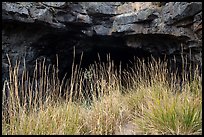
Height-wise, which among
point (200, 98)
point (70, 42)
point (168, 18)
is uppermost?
point (168, 18)

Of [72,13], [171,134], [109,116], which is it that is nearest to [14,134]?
[109,116]

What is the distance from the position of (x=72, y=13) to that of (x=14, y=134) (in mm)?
3595

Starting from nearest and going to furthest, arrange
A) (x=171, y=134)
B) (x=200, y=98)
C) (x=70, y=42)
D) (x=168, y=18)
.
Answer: (x=171, y=134) < (x=200, y=98) < (x=168, y=18) < (x=70, y=42)

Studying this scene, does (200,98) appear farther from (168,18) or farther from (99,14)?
(99,14)

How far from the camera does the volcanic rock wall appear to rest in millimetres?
5949

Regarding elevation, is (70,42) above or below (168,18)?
below

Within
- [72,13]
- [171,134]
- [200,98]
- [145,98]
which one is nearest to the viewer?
[171,134]

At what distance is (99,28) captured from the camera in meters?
6.97

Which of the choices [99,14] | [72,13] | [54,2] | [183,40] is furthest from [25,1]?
[183,40]

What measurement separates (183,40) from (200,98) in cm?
234

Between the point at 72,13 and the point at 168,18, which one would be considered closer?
the point at 168,18

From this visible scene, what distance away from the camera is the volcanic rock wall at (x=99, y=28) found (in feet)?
19.5

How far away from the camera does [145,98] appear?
493cm

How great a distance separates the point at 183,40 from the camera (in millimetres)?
6160
